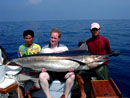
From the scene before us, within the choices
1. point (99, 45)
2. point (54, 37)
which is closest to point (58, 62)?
point (54, 37)

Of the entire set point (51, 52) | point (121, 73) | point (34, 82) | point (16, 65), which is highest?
point (51, 52)

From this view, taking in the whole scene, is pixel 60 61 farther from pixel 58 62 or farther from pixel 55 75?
pixel 55 75

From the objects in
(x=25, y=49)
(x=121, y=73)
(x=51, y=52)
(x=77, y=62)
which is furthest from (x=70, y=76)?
(x=121, y=73)

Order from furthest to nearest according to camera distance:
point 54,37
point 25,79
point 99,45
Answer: point 99,45
point 54,37
point 25,79

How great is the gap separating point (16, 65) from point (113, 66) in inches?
164

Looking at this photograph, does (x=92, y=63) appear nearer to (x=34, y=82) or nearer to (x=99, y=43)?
(x=99, y=43)

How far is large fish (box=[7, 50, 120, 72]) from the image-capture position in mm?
2758

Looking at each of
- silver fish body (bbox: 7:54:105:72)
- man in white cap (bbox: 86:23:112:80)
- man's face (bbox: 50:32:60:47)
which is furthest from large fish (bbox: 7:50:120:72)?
man in white cap (bbox: 86:23:112:80)

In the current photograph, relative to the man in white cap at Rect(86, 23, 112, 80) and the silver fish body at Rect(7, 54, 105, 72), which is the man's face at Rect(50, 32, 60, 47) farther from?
the man in white cap at Rect(86, 23, 112, 80)

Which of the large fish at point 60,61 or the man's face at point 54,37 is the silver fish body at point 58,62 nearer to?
the large fish at point 60,61

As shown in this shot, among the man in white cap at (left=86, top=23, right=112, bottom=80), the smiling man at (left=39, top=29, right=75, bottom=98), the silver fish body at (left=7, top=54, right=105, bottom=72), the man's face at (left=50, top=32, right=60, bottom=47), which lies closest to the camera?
the smiling man at (left=39, top=29, right=75, bottom=98)

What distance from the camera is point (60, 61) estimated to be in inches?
109

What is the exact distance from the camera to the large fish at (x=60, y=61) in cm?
276

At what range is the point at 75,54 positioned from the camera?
2891mm
